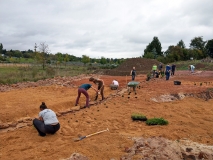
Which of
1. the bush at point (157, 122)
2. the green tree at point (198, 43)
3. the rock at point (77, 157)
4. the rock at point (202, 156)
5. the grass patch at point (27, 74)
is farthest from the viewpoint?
the green tree at point (198, 43)

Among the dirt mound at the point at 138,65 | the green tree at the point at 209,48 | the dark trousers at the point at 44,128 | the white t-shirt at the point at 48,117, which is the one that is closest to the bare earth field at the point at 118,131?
the dark trousers at the point at 44,128

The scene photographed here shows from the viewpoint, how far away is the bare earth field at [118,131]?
4.83 m

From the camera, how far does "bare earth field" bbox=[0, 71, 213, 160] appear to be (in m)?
4.83

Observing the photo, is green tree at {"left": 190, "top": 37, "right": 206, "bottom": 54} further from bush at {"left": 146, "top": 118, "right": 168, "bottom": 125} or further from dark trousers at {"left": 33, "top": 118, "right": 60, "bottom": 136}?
dark trousers at {"left": 33, "top": 118, "right": 60, "bottom": 136}

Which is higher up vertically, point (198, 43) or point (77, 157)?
point (198, 43)

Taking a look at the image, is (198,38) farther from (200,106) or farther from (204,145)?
(204,145)

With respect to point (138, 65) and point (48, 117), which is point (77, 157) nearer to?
point (48, 117)

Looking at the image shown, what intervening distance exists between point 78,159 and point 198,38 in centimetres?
5717

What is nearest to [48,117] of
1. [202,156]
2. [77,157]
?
[77,157]

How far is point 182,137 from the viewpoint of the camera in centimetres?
573

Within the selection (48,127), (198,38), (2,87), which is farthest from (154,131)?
(198,38)

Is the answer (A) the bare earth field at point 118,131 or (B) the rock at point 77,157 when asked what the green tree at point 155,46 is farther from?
(B) the rock at point 77,157

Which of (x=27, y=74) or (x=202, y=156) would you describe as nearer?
(x=202, y=156)

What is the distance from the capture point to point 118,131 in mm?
6152
